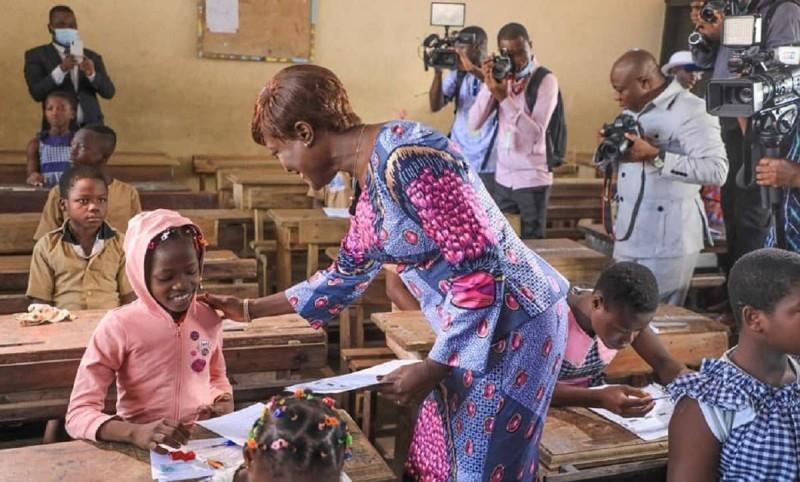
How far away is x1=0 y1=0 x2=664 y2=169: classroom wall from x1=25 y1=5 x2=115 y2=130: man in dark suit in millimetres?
1271

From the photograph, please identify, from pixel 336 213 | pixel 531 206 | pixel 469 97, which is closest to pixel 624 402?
pixel 531 206

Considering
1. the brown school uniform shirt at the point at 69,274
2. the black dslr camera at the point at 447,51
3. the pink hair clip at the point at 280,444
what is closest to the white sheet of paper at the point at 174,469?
the pink hair clip at the point at 280,444

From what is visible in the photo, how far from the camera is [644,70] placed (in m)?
3.16

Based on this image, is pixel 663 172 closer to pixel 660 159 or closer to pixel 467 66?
pixel 660 159

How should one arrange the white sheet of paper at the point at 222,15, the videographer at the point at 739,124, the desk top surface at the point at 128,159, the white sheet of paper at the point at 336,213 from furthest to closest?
the white sheet of paper at the point at 222,15 < the desk top surface at the point at 128,159 < the white sheet of paper at the point at 336,213 < the videographer at the point at 739,124

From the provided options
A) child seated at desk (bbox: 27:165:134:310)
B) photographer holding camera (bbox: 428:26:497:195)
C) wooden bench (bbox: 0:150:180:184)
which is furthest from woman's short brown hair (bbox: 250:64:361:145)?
wooden bench (bbox: 0:150:180:184)

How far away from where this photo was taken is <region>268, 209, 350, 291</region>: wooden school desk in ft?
14.7

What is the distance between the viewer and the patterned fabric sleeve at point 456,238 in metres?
1.50

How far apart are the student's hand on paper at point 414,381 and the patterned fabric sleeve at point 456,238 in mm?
23

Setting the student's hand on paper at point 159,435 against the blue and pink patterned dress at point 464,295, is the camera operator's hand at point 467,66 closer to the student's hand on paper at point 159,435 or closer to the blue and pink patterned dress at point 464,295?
the blue and pink patterned dress at point 464,295


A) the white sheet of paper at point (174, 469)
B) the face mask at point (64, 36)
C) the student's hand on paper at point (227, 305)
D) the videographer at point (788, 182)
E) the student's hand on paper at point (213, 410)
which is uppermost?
the face mask at point (64, 36)

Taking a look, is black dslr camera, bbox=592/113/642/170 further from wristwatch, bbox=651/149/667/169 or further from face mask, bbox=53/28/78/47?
face mask, bbox=53/28/78/47

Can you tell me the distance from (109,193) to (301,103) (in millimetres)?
2556

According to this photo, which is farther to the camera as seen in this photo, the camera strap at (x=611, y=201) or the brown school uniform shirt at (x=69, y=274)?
the camera strap at (x=611, y=201)
